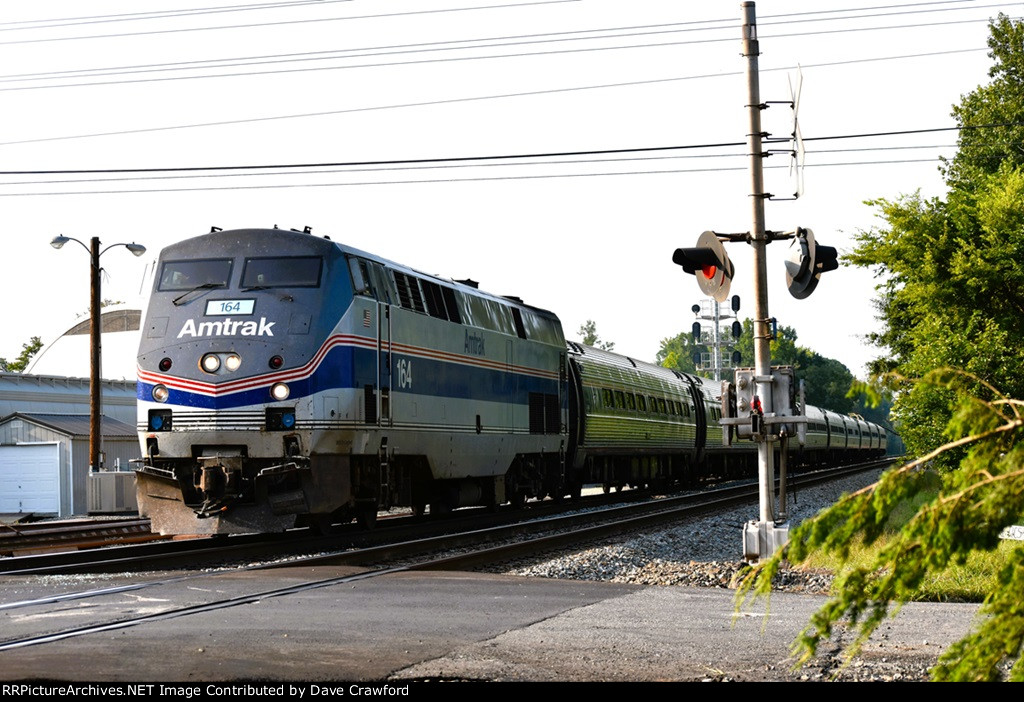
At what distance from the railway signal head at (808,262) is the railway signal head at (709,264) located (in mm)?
739

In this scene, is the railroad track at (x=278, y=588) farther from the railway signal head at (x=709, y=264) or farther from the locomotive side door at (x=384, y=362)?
the railway signal head at (x=709, y=264)

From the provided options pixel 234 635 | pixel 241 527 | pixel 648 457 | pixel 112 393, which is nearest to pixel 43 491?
pixel 112 393

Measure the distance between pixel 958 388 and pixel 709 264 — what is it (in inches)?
114

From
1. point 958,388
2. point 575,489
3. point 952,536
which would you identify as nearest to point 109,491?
point 575,489

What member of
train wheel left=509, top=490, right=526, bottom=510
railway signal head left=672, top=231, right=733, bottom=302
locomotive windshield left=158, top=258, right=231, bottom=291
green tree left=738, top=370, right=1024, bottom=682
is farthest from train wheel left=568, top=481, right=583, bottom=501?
green tree left=738, top=370, right=1024, bottom=682

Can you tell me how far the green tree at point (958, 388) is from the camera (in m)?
3.45

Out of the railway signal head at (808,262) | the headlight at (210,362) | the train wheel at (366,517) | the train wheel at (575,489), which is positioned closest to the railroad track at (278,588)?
the train wheel at (366,517)

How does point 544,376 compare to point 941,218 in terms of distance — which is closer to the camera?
point 544,376

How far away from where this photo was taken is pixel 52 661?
284 inches

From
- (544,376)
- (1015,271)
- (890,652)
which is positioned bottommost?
(890,652)

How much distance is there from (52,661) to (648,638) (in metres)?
3.88

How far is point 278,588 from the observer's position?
11.1 metres
